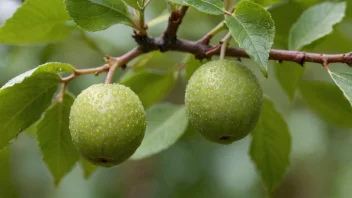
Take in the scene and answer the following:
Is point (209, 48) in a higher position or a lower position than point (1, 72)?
higher

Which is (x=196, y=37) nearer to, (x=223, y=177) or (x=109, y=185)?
(x=223, y=177)

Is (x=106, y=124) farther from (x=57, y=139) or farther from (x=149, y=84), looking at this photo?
(x=149, y=84)

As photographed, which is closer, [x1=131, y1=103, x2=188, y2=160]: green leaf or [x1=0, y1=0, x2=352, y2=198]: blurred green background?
[x1=131, y1=103, x2=188, y2=160]: green leaf

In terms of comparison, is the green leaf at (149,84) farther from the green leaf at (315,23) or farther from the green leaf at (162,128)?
the green leaf at (315,23)

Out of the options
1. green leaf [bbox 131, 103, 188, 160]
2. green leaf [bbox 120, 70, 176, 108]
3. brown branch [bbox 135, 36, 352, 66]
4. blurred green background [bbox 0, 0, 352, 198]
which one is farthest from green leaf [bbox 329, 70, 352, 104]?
blurred green background [bbox 0, 0, 352, 198]

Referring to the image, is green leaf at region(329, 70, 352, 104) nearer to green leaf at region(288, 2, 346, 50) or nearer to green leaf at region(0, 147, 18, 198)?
green leaf at region(288, 2, 346, 50)

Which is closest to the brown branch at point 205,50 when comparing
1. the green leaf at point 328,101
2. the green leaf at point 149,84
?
the green leaf at point 149,84

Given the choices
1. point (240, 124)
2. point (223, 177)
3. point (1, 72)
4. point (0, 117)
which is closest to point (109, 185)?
point (223, 177)

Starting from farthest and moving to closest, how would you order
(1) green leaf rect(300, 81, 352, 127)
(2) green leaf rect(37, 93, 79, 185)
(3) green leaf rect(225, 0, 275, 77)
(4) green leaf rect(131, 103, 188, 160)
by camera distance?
(1) green leaf rect(300, 81, 352, 127) < (4) green leaf rect(131, 103, 188, 160) < (2) green leaf rect(37, 93, 79, 185) < (3) green leaf rect(225, 0, 275, 77)
